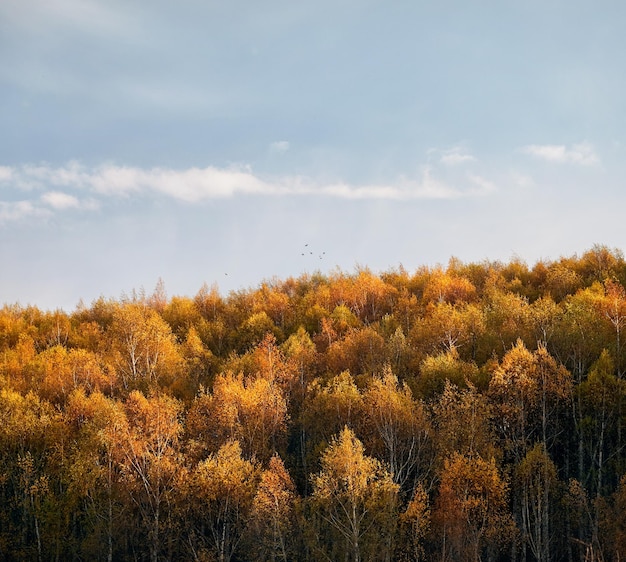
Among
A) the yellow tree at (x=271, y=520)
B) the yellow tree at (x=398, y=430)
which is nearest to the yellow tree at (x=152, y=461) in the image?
the yellow tree at (x=271, y=520)

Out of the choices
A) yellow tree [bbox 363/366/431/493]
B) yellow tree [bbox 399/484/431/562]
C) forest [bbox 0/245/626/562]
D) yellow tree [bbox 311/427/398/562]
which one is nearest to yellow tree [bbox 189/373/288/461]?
forest [bbox 0/245/626/562]

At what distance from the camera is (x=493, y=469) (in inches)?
1650

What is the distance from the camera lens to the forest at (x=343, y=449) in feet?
140

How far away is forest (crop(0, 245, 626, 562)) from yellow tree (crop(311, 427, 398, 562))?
0.50 feet

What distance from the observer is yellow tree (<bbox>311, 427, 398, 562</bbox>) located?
41406 mm

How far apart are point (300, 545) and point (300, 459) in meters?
15.0

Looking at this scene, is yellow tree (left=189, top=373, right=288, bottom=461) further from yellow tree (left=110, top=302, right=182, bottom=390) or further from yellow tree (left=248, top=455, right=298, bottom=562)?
yellow tree (left=110, top=302, right=182, bottom=390)

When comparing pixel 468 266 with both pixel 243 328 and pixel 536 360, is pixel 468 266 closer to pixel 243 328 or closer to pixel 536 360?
pixel 243 328

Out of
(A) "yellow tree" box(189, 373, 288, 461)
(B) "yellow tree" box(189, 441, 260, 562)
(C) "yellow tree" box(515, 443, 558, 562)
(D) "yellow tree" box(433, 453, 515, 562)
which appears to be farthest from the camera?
(A) "yellow tree" box(189, 373, 288, 461)

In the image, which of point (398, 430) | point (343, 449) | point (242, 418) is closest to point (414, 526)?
point (343, 449)

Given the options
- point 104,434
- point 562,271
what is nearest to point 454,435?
point 104,434

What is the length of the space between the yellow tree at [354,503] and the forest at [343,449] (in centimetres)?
15

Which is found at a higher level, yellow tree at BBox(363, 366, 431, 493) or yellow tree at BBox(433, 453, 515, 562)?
yellow tree at BBox(363, 366, 431, 493)

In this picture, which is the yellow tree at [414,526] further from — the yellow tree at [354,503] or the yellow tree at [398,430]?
the yellow tree at [398,430]
